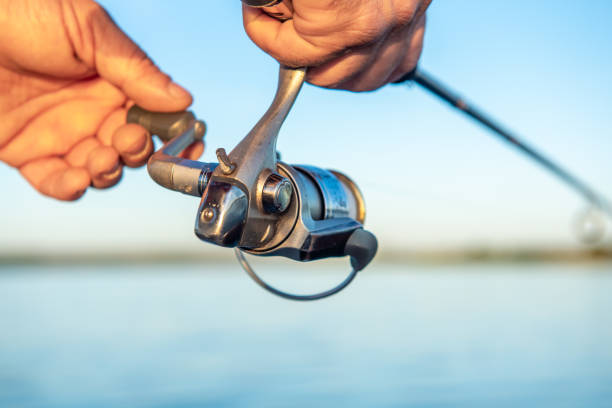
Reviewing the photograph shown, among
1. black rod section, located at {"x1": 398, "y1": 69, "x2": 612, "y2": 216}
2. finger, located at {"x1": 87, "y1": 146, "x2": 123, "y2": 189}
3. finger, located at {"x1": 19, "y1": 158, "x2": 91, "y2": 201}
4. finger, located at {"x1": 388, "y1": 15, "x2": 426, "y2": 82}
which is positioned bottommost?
finger, located at {"x1": 19, "y1": 158, "x2": 91, "y2": 201}

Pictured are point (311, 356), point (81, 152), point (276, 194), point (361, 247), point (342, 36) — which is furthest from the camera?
point (311, 356)

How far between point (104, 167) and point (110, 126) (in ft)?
0.72

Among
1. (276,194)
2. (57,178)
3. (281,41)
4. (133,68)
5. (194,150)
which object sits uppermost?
(133,68)

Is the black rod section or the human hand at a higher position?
the black rod section

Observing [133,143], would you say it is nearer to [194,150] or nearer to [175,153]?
[194,150]

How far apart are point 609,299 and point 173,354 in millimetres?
9730

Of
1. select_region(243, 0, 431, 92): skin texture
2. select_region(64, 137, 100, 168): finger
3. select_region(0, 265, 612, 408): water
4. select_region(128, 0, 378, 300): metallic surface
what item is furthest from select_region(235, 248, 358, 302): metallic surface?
select_region(0, 265, 612, 408): water

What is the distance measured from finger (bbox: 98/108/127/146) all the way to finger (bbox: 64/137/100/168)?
0.02 m

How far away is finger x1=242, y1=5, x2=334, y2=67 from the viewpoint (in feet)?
3.52

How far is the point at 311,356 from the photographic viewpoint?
6.20 metres

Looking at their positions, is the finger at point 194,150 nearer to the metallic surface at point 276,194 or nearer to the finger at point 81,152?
the finger at point 81,152

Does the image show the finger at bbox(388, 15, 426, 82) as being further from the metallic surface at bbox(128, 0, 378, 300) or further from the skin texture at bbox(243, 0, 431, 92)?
the metallic surface at bbox(128, 0, 378, 300)

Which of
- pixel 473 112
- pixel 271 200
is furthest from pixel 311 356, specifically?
pixel 271 200

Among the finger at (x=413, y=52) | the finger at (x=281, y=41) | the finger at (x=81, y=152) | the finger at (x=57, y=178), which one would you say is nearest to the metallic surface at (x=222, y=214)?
the finger at (x=281, y=41)
